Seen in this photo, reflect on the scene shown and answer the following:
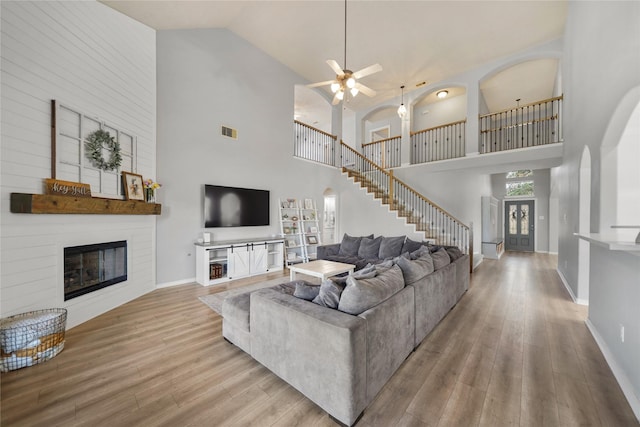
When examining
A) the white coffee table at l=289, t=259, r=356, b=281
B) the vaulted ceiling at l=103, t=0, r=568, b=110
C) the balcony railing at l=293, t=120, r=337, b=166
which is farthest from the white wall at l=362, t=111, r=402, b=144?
the white coffee table at l=289, t=259, r=356, b=281

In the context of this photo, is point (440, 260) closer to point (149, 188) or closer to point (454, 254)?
point (454, 254)

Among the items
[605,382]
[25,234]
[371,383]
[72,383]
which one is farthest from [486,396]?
[25,234]

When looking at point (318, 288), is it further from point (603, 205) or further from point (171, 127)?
point (171, 127)

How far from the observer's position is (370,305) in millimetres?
1865

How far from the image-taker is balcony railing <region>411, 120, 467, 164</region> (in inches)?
294

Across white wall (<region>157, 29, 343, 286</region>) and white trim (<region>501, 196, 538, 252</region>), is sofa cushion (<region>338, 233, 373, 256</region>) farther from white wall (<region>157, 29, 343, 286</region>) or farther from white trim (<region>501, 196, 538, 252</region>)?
white trim (<region>501, 196, 538, 252</region>)

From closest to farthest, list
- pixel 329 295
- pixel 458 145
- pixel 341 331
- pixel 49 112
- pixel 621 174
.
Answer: pixel 341 331, pixel 329 295, pixel 621 174, pixel 49 112, pixel 458 145

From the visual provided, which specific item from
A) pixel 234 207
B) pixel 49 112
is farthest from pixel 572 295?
pixel 49 112

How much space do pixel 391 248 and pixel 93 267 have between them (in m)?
4.77

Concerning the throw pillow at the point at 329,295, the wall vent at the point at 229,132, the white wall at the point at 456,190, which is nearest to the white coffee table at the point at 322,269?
the throw pillow at the point at 329,295

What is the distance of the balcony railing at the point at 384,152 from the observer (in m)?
8.45

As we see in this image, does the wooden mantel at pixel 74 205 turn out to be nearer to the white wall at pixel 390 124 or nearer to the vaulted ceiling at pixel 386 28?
the vaulted ceiling at pixel 386 28

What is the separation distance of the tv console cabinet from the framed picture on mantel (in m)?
1.34

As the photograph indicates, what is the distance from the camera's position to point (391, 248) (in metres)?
5.09
